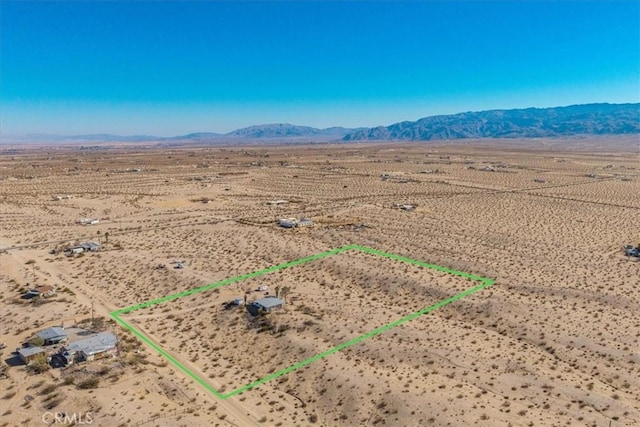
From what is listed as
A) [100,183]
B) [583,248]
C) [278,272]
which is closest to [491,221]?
[583,248]

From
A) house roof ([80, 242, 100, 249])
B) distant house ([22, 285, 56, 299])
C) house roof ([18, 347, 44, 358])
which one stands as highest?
house roof ([80, 242, 100, 249])

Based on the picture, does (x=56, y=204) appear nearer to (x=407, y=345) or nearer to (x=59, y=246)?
(x=59, y=246)

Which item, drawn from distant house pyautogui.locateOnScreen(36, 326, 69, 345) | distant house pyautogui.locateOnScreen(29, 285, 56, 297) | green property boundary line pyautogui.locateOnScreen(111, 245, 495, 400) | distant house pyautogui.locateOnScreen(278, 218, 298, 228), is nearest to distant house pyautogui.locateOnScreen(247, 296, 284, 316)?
green property boundary line pyautogui.locateOnScreen(111, 245, 495, 400)

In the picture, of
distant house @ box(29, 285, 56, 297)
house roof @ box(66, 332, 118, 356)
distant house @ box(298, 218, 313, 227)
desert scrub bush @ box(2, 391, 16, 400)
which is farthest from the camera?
distant house @ box(298, 218, 313, 227)

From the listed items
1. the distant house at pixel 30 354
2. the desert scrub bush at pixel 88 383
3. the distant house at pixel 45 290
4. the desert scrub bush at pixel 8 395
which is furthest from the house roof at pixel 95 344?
the distant house at pixel 45 290

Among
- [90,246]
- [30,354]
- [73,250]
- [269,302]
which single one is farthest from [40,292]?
[269,302]

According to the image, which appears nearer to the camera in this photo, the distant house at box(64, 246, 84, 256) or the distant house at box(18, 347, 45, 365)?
the distant house at box(18, 347, 45, 365)

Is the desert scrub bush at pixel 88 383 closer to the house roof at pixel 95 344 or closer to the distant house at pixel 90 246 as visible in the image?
the house roof at pixel 95 344

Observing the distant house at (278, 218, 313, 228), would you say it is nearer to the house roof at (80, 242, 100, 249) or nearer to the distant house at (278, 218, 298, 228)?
the distant house at (278, 218, 298, 228)
